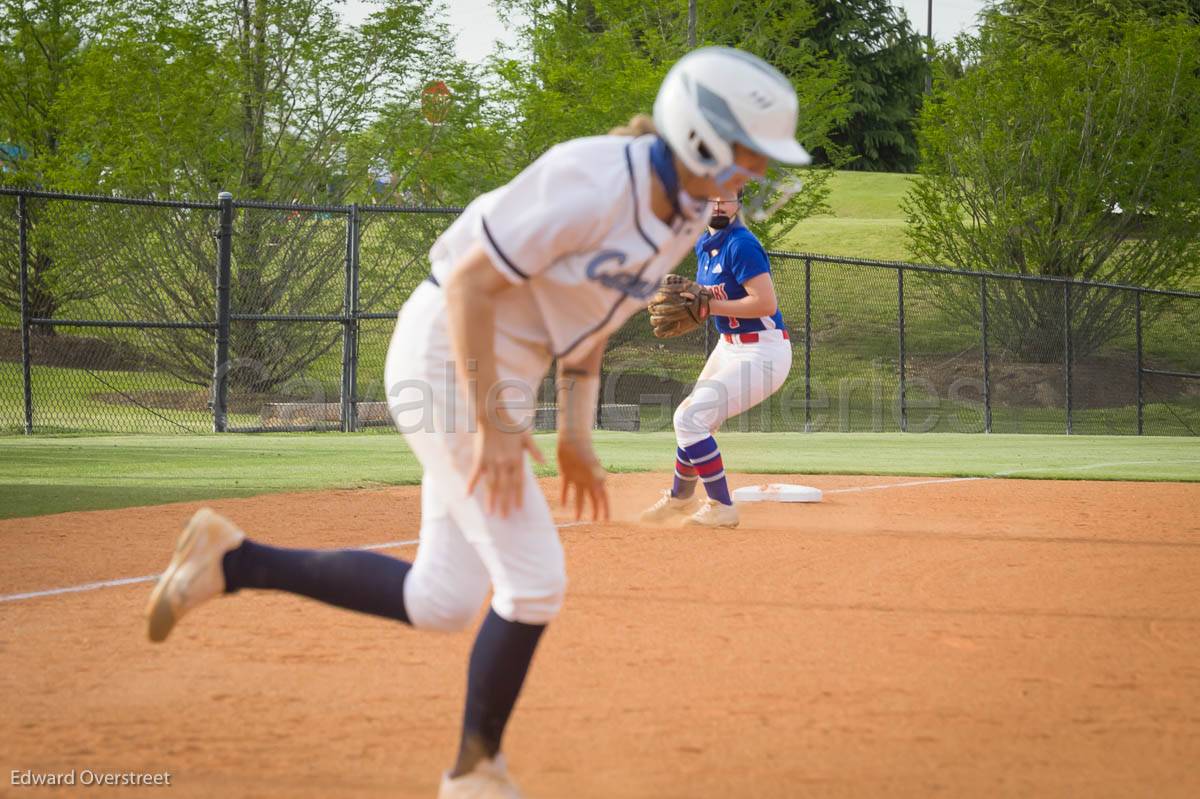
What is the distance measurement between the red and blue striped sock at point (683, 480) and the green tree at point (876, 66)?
4266 centimetres

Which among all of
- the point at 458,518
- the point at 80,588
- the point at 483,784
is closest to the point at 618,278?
the point at 458,518

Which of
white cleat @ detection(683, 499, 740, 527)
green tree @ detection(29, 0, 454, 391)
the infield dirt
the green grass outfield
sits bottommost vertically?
the infield dirt

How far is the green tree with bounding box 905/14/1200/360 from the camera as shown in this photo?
26.6 meters

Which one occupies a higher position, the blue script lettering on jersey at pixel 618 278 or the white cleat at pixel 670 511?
the blue script lettering on jersey at pixel 618 278

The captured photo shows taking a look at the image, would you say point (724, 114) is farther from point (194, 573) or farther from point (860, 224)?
point (860, 224)

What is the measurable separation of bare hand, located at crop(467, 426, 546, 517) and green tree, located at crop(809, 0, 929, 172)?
4750 cm

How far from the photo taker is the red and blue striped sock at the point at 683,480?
314 inches

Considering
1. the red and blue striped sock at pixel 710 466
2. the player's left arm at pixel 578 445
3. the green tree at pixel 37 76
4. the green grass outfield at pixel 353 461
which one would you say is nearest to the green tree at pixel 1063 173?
the green grass outfield at pixel 353 461

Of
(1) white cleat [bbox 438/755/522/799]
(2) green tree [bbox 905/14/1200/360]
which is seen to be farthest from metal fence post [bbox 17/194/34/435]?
(2) green tree [bbox 905/14/1200/360]

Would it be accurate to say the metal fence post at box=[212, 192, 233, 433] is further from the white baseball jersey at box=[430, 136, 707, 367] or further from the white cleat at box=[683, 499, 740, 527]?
the white baseball jersey at box=[430, 136, 707, 367]

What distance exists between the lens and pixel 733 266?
7762 millimetres

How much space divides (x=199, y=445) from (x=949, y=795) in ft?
36.4

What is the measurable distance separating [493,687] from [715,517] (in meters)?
4.84

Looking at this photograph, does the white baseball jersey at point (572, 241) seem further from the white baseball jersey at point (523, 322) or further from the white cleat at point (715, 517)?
the white cleat at point (715, 517)
